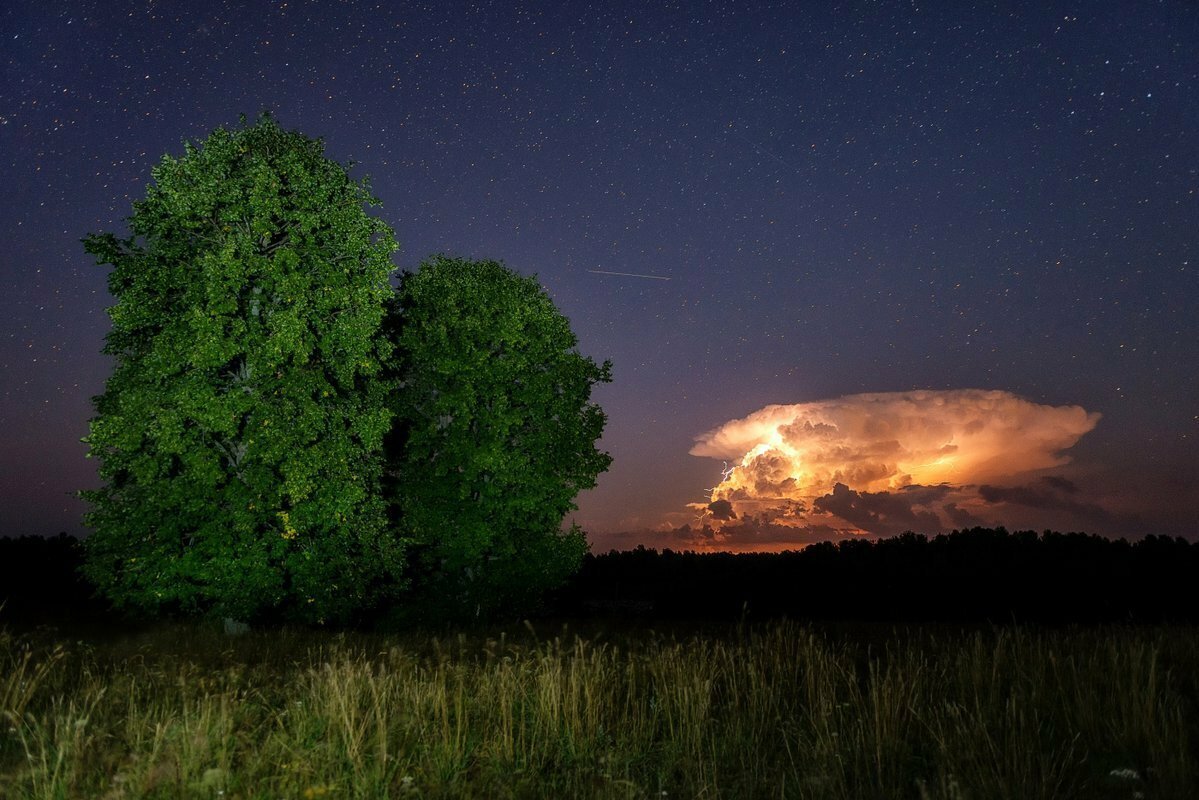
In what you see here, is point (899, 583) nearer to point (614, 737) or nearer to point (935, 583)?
point (935, 583)

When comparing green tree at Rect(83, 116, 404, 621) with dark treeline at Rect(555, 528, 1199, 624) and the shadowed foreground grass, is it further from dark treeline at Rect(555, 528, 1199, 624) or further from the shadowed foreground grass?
dark treeline at Rect(555, 528, 1199, 624)

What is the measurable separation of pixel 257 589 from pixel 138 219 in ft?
32.9

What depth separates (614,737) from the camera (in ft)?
23.6

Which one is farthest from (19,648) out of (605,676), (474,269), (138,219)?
(474,269)

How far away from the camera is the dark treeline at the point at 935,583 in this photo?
5381cm

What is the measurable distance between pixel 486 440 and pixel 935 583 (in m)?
49.7

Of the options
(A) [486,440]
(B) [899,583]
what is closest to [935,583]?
(B) [899,583]

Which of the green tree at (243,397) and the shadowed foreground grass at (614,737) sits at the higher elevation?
the green tree at (243,397)

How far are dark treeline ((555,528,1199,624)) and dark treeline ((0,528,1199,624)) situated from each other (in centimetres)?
13

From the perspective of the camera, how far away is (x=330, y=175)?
21984mm

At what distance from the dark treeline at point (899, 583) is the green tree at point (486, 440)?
15.4 metres

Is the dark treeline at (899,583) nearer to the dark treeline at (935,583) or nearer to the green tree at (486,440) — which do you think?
the dark treeline at (935,583)

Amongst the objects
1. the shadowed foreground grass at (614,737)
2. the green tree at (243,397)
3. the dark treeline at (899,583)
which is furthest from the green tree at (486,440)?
the shadowed foreground grass at (614,737)

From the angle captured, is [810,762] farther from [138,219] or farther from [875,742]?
[138,219]
